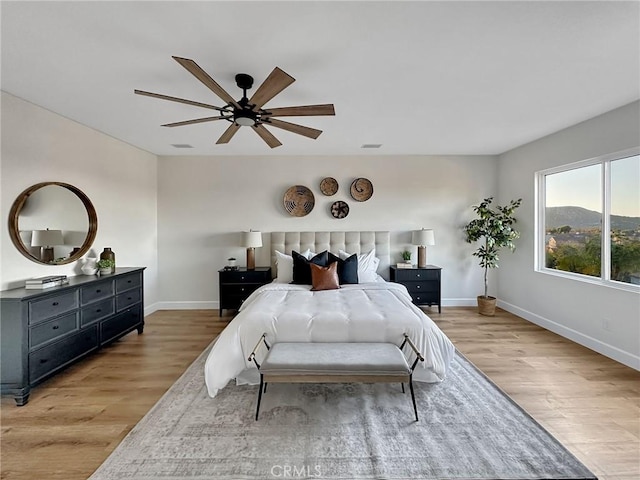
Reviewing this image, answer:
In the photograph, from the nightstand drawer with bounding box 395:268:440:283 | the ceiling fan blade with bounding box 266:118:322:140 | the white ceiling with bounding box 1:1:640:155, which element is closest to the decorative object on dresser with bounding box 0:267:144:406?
the white ceiling with bounding box 1:1:640:155

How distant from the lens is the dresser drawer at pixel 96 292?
3.06 metres

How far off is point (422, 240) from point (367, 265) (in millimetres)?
1049

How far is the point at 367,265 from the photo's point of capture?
4.54 meters

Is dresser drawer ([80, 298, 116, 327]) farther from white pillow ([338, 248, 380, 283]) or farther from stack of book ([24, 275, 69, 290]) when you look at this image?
white pillow ([338, 248, 380, 283])

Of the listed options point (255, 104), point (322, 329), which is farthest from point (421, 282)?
point (255, 104)

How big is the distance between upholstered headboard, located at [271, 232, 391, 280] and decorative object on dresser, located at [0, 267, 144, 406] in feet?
7.40

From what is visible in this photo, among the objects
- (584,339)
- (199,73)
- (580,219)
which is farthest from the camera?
(580,219)

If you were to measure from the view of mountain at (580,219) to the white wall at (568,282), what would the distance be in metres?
0.29

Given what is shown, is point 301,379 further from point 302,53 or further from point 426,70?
point 426,70

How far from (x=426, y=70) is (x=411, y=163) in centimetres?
294

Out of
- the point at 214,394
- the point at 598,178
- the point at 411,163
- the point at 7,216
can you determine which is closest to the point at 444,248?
the point at 411,163

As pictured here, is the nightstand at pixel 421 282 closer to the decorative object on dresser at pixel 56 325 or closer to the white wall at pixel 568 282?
the white wall at pixel 568 282

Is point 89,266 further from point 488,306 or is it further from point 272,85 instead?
point 488,306

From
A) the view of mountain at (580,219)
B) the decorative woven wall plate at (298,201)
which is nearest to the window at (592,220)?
the view of mountain at (580,219)
